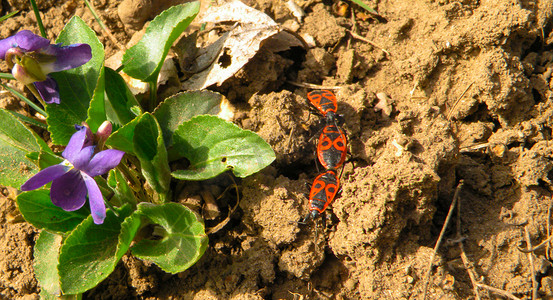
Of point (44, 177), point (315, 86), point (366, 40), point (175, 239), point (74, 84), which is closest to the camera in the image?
point (44, 177)

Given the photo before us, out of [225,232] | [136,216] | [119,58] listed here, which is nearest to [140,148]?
[136,216]

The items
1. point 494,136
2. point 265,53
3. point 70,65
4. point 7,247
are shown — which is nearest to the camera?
point 70,65

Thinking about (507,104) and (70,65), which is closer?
(70,65)

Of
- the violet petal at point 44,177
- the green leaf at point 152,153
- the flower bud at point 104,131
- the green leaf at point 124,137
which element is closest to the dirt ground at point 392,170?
the green leaf at point 152,153

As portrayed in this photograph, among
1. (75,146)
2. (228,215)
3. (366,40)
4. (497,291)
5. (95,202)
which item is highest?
(75,146)

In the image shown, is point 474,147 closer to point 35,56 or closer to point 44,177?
point 44,177

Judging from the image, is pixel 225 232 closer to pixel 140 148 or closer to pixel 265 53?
pixel 140 148

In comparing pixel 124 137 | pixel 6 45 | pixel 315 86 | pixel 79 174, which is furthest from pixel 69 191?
pixel 315 86
